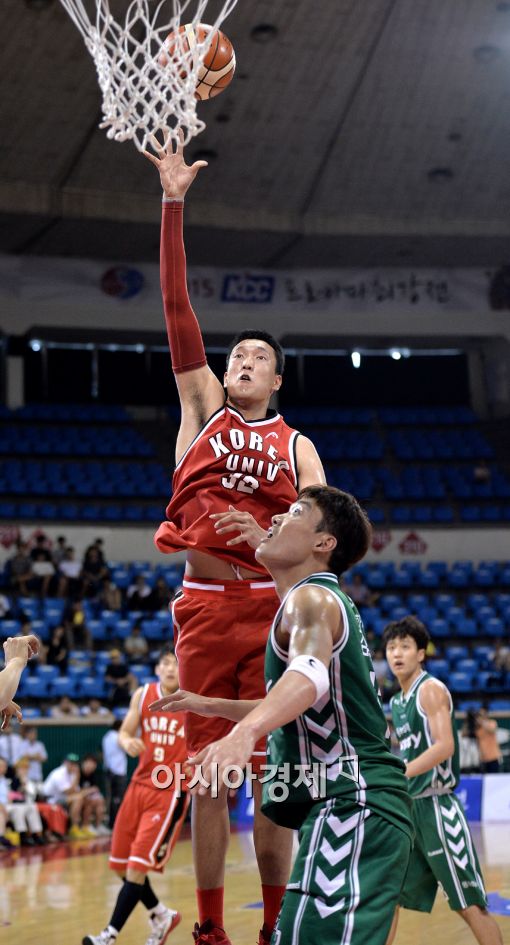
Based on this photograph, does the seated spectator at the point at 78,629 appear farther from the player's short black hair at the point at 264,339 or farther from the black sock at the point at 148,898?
the player's short black hair at the point at 264,339

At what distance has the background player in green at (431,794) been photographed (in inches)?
242

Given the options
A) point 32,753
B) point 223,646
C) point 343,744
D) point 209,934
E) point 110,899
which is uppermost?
point 223,646

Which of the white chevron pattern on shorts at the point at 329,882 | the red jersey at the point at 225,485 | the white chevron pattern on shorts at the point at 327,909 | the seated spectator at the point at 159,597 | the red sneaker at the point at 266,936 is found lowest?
the red sneaker at the point at 266,936

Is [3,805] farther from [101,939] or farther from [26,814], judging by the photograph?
[101,939]

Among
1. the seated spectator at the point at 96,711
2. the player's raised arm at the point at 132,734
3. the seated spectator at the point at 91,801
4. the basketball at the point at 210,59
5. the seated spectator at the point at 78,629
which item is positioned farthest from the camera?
the seated spectator at the point at 78,629

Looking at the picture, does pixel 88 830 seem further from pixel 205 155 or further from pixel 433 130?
pixel 433 130

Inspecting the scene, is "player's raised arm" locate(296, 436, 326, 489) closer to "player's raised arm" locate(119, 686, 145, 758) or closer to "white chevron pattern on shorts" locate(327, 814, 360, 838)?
"white chevron pattern on shorts" locate(327, 814, 360, 838)

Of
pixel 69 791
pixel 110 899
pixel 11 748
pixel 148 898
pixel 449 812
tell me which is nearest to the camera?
pixel 449 812

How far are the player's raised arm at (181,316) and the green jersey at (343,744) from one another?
1432 millimetres

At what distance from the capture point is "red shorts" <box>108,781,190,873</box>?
7410 mm

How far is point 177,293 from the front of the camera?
4562 mm

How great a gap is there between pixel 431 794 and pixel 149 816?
7.02ft

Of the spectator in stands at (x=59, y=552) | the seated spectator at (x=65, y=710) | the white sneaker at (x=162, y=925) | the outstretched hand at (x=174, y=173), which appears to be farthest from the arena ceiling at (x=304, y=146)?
the white sneaker at (x=162, y=925)

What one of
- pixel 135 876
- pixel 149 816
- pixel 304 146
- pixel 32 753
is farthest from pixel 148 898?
pixel 304 146
